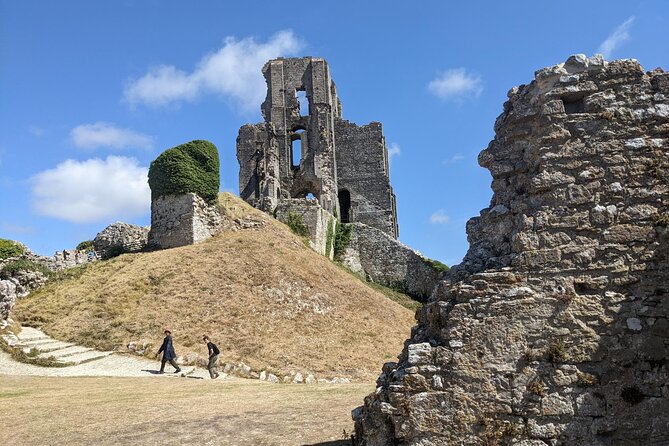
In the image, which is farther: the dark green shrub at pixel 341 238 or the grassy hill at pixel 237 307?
the dark green shrub at pixel 341 238

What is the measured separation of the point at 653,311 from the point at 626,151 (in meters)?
1.64

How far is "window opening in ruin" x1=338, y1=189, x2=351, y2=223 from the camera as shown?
42.4m

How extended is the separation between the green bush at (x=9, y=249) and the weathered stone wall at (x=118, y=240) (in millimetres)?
3452

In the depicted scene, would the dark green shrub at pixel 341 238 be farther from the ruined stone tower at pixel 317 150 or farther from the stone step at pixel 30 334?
the stone step at pixel 30 334

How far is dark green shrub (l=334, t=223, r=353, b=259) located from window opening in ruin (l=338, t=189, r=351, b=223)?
527 cm

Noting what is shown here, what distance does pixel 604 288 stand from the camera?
18.7 feet

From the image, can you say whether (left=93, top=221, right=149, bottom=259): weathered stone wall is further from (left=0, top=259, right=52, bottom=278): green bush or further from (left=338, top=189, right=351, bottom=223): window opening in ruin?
(left=338, top=189, right=351, bottom=223): window opening in ruin

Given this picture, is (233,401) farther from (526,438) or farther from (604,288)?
(604,288)

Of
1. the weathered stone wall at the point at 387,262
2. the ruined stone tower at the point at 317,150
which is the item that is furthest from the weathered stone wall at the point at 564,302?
the ruined stone tower at the point at 317,150

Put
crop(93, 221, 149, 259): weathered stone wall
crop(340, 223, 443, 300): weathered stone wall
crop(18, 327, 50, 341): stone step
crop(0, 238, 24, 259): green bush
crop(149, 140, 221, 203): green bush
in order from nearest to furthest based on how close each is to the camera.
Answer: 1. crop(18, 327, 50, 341): stone step
2. crop(0, 238, 24, 259): green bush
3. crop(149, 140, 221, 203): green bush
4. crop(93, 221, 149, 259): weathered stone wall
5. crop(340, 223, 443, 300): weathered stone wall

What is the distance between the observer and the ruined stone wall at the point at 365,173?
4144 cm

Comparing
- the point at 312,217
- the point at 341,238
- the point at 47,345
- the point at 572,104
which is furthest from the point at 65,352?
the point at 341,238

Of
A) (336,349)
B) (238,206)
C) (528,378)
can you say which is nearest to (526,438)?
(528,378)

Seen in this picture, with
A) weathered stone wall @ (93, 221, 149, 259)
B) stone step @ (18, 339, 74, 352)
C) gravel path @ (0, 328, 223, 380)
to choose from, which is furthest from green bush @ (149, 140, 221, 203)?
gravel path @ (0, 328, 223, 380)
